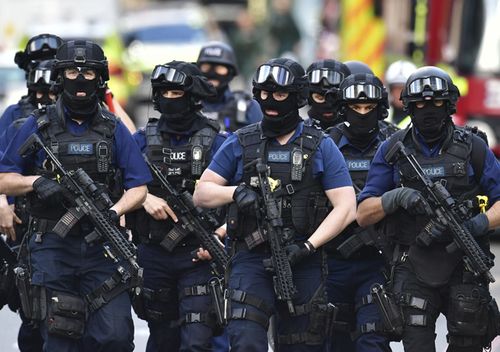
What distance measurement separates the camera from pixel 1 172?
31.4ft

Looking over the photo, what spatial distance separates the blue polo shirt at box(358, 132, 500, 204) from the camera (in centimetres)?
913

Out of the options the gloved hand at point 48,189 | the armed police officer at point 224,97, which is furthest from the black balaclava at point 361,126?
the armed police officer at point 224,97

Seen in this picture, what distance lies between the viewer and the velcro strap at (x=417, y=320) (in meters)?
9.01

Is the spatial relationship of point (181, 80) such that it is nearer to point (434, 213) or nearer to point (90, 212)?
point (90, 212)

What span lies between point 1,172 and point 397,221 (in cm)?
235

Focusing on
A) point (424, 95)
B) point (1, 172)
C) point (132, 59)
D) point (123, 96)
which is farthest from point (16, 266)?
point (132, 59)

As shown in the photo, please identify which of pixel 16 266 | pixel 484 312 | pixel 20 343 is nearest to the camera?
pixel 484 312

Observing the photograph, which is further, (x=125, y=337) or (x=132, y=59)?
(x=132, y=59)

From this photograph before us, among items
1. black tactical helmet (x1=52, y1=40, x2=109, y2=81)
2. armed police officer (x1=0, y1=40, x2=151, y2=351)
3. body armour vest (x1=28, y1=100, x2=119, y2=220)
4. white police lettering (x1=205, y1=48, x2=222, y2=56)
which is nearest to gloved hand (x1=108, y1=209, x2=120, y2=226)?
armed police officer (x1=0, y1=40, x2=151, y2=351)

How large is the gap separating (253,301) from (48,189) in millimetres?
1355

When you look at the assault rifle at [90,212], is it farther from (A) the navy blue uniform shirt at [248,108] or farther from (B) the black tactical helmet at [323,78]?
(A) the navy blue uniform shirt at [248,108]

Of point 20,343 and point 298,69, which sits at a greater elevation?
point 298,69

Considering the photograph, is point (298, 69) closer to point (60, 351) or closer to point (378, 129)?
point (378, 129)

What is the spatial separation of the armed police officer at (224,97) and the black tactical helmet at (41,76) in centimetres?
174
